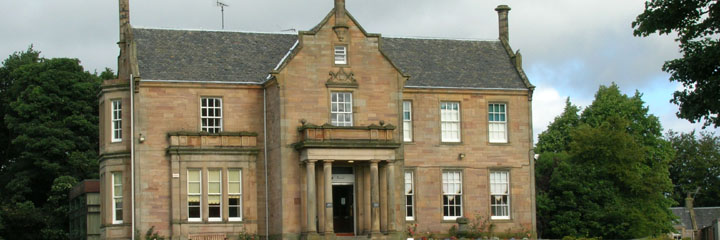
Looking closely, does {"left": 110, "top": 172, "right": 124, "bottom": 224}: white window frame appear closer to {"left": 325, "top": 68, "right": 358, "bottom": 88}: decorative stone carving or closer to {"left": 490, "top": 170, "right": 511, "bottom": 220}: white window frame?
{"left": 325, "top": 68, "right": 358, "bottom": 88}: decorative stone carving

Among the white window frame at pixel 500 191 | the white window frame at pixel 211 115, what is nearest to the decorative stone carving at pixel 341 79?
the white window frame at pixel 211 115

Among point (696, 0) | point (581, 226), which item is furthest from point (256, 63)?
point (696, 0)

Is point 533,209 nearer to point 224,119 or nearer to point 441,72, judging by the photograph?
point 441,72

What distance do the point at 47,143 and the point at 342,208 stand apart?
77.5ft

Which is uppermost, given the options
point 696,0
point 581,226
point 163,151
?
point 696,0

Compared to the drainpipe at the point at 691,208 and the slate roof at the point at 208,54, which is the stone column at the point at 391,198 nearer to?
the slate roof at the point at 208,54

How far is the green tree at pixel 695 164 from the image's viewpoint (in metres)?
92.9

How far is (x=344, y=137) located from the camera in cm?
4522

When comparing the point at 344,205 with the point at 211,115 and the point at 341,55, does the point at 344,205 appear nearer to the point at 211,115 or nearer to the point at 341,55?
the point at 341,55

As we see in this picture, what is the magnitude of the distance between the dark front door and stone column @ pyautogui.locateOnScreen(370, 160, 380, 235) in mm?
1892

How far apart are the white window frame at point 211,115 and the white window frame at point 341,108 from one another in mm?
4694

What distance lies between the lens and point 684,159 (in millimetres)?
93875

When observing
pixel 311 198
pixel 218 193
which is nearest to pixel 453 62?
pixel 311 198

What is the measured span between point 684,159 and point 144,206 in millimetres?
59934
